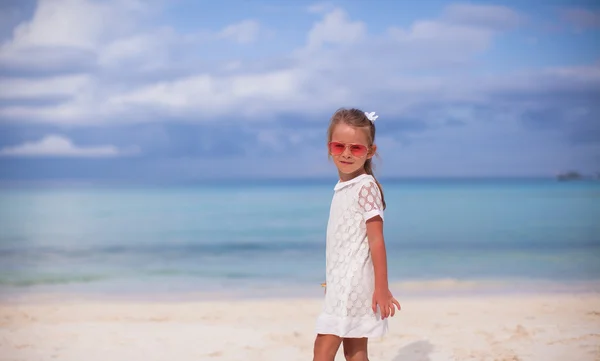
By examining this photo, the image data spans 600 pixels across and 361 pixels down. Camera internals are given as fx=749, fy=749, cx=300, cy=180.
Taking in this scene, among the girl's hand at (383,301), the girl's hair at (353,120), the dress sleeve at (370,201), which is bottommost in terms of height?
the girl's hand at (383,301)

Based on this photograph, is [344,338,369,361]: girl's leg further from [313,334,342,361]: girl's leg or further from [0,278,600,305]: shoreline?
[0,278,600,305]: shoreline

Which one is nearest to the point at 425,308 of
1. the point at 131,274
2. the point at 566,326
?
the point at 566,326

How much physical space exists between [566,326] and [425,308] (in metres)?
0.98

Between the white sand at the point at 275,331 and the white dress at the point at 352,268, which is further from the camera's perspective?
the white sand at the point at 275,331

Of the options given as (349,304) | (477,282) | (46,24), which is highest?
(46,24)

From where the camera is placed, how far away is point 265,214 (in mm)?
14625

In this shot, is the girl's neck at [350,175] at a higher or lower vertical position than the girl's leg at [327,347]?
higher

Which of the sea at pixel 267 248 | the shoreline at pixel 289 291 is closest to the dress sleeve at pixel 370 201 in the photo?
the shoreline at pixel 289 291

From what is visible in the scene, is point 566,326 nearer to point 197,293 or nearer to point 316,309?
point 316,309

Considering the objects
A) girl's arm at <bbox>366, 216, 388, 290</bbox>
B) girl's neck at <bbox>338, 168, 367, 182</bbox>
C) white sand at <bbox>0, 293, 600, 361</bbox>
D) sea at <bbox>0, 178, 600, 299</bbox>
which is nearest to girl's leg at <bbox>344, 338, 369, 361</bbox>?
girl's arm at <bbox>366, 216, 388, 290</bbox>

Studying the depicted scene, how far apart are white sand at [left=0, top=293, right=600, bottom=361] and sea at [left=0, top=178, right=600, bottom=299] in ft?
3.20

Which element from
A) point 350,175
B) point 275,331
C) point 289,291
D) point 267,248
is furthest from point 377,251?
point 267,248

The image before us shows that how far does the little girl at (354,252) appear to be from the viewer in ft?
7.51

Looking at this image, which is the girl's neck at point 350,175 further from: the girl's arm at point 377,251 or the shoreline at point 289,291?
the shoreline at point 289,291
